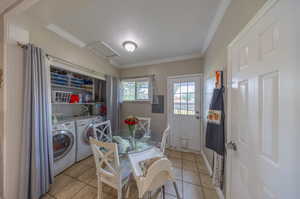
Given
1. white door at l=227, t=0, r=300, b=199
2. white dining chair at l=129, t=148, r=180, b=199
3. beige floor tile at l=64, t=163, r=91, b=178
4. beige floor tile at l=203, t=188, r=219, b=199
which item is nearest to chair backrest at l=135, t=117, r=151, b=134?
white dining chair at l=129, t=148, r=180, b=199

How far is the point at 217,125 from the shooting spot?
55.9 inches

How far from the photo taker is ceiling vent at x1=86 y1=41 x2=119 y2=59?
2.31m

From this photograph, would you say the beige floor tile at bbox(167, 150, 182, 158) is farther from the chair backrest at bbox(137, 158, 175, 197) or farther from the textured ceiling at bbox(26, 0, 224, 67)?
the textured ceiling at bbox(26, 0, 224, 67)

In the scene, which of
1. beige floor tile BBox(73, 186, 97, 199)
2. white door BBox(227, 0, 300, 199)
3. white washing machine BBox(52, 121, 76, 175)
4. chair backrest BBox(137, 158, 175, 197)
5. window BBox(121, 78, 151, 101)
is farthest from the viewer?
window BBox(121, 78, 151, 101)

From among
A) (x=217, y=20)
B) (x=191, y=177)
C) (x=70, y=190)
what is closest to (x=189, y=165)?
(x=191, y=177)

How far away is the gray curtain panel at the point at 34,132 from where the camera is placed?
1398 millimetres

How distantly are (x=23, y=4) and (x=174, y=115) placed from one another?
3231 millimetres

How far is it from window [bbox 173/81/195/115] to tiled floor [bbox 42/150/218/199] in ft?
4.10

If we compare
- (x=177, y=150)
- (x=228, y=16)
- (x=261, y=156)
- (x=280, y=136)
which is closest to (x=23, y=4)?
(x=228, y=16)

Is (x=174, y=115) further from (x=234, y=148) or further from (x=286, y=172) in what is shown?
(x=286, y=172)

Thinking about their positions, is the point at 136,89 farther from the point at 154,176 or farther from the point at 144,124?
the point at 154,176

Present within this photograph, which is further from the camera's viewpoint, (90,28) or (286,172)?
(90,28)

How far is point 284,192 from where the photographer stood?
1.88 ft

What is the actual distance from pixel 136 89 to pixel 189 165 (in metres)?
2.45
